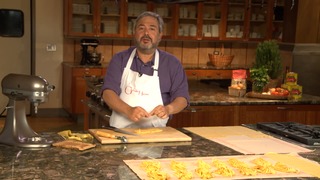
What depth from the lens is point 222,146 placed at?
7.39 feet

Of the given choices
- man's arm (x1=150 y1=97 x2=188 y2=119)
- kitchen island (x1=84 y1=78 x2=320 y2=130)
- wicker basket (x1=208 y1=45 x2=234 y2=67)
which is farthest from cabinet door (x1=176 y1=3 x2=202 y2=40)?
man's arm (x1=150 y1=97 x2=188 y2=119)

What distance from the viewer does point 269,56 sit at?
4.29m

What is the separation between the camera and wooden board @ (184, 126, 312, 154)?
7.30 feet

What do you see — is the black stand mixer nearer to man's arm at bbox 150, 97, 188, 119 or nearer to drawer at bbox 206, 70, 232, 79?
drawer at bbox 206, 70, 232, 79

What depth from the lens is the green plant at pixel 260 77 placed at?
4195 mm

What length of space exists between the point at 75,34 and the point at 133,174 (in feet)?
18.3

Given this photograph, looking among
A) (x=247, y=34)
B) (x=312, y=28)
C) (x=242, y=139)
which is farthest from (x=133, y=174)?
(x=247, y=34)

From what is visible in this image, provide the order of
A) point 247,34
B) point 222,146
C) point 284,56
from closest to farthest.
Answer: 1. point 222,146
2. point 284,56
3. point 247,34

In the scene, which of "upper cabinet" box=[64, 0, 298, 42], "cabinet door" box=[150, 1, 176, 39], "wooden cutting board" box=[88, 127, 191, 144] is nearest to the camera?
"wooden cutting board" box=[88, 127, 191, 144]

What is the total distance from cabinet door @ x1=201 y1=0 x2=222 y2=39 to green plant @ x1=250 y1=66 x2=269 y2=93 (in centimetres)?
368

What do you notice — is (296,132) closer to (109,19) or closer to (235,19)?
(109,19)

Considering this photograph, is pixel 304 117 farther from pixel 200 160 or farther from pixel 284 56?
pixel 284 56

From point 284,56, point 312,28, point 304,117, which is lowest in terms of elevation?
point 304,117

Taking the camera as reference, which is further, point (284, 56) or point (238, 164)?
point (284, 56)
